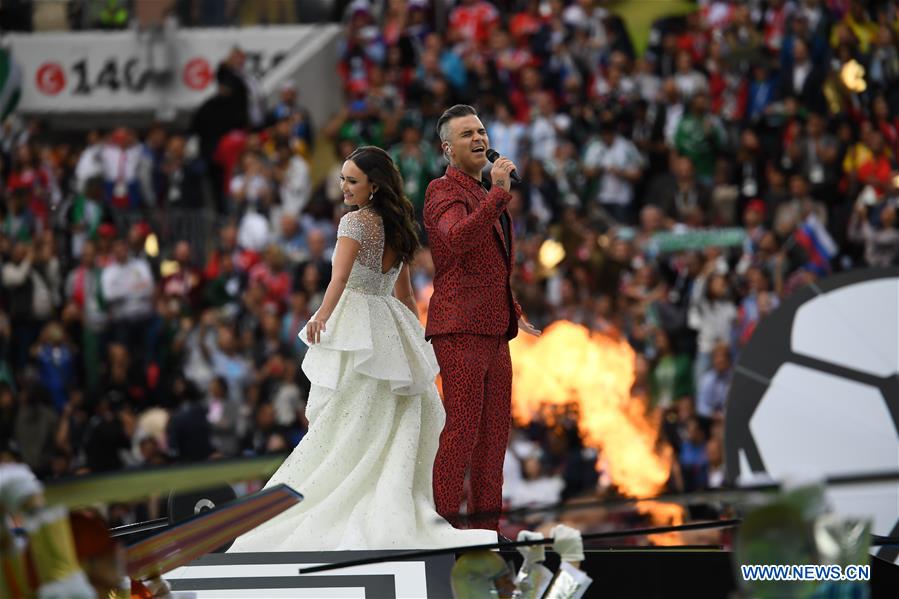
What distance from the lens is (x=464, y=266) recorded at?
24.5 ft

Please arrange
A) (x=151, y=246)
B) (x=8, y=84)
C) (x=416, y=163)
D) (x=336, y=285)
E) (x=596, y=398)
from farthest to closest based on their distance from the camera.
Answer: (x=8, y=84), (x=151, y=246), (x=416, y=163), (x=596, y=398), (x=336, y=285)

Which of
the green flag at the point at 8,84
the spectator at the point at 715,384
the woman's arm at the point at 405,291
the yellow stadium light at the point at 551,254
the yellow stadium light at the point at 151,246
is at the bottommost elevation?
the spectator at the point at 715,384

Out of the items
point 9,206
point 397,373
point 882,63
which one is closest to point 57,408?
point 9,206

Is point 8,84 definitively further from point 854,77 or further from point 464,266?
point 464,266

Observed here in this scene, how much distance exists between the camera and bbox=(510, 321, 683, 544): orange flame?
1238cm

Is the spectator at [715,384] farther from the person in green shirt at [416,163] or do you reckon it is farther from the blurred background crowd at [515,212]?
the person in green shirt at [416,163]

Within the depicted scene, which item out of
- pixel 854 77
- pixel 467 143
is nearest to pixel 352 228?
pixel 467 143

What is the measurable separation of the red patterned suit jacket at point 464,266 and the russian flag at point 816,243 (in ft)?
22.6

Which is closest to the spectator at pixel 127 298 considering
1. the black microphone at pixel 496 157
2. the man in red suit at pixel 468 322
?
the man in red suit at pixel 468 322

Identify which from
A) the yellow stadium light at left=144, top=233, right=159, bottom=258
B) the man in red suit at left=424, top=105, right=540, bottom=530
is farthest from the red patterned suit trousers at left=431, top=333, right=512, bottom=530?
the yellow stadium light at left=144, top=233, right=159, bottom=258

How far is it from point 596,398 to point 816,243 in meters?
2.65

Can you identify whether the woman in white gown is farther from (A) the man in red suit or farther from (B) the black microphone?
(B) the black microphone

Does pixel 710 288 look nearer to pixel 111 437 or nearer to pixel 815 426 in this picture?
pixel 815 426

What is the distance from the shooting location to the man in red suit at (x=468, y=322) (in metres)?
7.36
